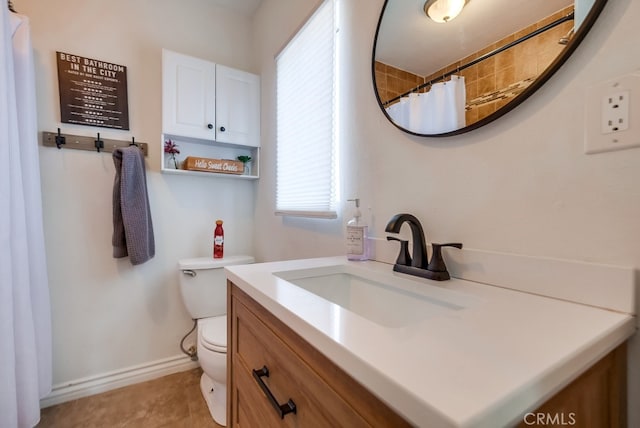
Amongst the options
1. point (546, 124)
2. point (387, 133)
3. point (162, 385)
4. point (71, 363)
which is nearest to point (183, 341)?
point (162, 385)

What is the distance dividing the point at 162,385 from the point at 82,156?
1.43 metres

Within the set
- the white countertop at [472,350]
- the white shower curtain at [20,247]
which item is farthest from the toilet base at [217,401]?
the white countertop at [472,350]

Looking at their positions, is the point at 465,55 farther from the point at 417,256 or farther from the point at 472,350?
the point at 472,350

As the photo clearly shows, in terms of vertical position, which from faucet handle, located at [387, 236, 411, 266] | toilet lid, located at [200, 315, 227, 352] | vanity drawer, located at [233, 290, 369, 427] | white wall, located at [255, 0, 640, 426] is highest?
white wall, located at [255, 0, 640, 426]

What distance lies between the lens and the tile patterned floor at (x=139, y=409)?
4.52 ft

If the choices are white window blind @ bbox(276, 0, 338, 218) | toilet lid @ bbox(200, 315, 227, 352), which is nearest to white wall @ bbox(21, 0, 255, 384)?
toilet lid @ bbox(200, 315, 227, 352)

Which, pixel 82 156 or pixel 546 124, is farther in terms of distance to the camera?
pixel 82 156

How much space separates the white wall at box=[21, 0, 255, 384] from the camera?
1527 mm

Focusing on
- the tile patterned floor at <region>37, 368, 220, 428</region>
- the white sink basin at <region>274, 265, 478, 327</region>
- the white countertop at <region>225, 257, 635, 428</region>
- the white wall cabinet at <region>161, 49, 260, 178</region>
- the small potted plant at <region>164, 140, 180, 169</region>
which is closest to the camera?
the white countertop at <region>225, 257, 635, 428</region>

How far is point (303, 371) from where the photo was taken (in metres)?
0.49

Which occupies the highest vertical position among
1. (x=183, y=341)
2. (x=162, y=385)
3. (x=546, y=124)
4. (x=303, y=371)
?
(x=546, y=124)

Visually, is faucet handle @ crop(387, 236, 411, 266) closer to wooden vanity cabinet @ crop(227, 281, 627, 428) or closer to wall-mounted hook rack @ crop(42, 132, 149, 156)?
wooden vanity cabinet @ crop(227, 281, 627, 428)

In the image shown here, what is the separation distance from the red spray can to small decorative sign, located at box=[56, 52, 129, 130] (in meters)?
0.81

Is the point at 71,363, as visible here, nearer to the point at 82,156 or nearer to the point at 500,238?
the point at 82,156
